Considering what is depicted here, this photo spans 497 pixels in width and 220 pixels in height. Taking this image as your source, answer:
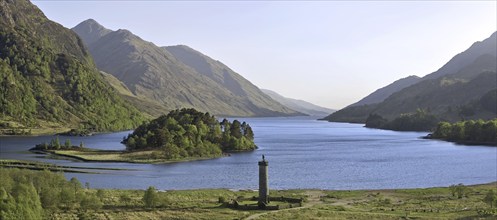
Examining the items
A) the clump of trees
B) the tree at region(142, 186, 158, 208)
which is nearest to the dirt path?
the tree at region(142, 186, 158, 208)

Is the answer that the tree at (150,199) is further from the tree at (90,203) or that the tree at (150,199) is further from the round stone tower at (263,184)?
the round stone tower at (263,184)

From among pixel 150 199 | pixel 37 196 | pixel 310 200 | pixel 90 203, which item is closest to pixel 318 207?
pixel 310 200

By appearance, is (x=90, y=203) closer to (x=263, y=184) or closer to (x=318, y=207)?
(x=263, y=184)

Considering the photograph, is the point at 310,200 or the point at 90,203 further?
the point at 310,200

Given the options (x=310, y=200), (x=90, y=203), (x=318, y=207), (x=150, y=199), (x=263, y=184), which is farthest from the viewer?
(x=310, y=200)

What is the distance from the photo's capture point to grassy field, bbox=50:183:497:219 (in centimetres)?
7969

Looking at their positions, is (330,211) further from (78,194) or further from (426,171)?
(426,171)

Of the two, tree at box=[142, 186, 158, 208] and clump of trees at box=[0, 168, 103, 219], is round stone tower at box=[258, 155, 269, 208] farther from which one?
clump of trees at box=[0, 168, 103, 219]

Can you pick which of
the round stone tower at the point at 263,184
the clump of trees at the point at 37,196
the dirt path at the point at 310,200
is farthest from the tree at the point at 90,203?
the round stone tower at the point at 263,184

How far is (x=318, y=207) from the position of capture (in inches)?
3543

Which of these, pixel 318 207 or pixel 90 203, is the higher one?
pixel 90 203

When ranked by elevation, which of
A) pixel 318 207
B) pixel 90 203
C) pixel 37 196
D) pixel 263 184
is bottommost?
pixel 318 207

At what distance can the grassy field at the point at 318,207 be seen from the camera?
3137 inches

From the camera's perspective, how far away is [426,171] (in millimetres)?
172875
